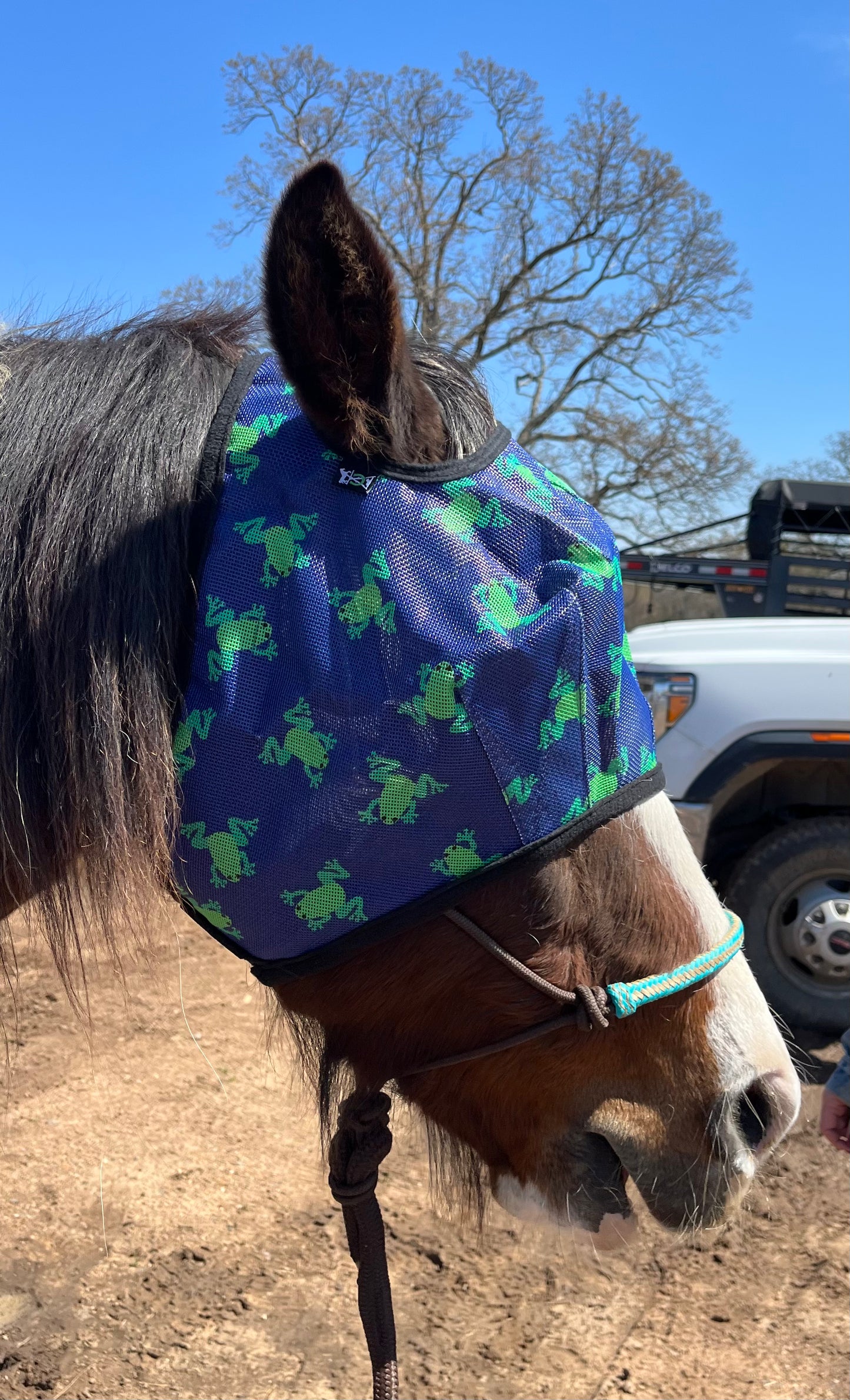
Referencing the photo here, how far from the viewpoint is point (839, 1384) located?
8.33 ft

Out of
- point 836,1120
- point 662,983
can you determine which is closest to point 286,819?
point 662,983

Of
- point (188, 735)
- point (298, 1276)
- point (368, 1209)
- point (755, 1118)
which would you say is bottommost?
point (298, 1276)

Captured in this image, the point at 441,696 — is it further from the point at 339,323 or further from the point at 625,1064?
the point at 625,1064

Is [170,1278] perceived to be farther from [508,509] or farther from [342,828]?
[508,509]

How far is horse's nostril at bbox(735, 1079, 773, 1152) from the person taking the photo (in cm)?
150

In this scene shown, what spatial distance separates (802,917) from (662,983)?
311cm

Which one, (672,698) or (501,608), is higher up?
(501,608)

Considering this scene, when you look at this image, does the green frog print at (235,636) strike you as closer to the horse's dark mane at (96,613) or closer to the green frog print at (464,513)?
the horse's dark mane at (96,613)

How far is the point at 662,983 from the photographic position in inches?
54.9

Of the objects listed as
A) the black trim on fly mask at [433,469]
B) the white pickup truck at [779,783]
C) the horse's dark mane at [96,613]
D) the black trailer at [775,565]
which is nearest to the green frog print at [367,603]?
the black trim on fly mask at [433,469]

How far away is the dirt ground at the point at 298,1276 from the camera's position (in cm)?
246

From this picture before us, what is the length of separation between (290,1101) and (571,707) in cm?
296

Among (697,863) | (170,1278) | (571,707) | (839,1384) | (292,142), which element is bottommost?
(839,1384)

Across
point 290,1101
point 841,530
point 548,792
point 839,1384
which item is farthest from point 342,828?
point 841,530
